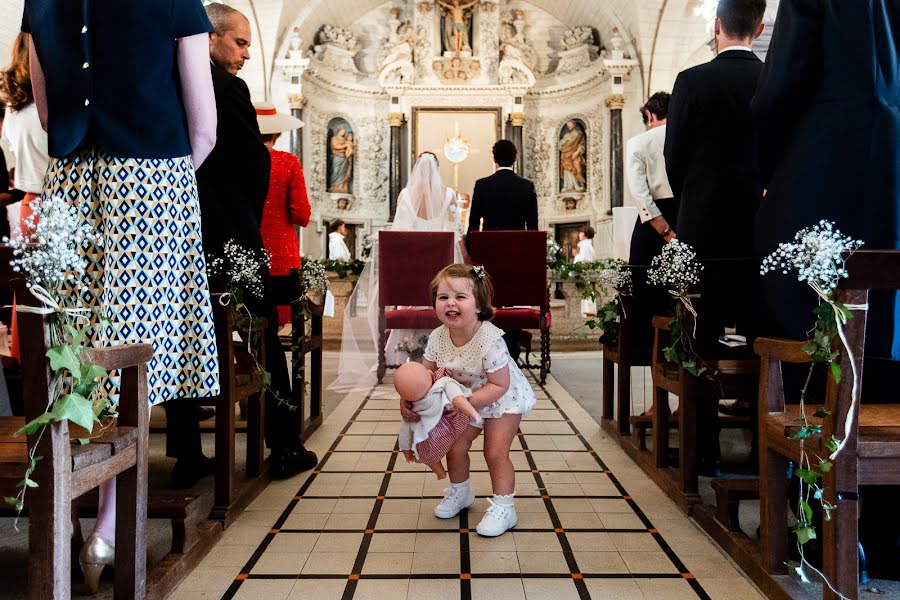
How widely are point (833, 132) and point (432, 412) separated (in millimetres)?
1274

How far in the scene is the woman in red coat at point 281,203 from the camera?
10.7ft

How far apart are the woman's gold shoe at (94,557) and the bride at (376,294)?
128 inches

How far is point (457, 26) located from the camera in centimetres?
1367

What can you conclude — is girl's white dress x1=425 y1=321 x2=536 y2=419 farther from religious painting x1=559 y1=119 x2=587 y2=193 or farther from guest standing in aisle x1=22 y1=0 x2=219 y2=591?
religious painting x1=559 y1=119 x2=587 y2=193

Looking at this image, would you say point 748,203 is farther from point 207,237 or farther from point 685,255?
point 207,237

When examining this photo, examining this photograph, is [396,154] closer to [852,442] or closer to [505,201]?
[505,201]

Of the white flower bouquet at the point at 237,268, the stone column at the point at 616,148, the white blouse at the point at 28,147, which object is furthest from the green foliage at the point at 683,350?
the stone column at the point at 616,148

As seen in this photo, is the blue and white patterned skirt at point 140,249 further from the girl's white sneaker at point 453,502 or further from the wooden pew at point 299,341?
the wooden pew at point 299,341

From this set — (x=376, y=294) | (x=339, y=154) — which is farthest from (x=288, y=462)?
(x=339, y=154)

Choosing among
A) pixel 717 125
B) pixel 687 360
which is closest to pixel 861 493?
pixel 687 360

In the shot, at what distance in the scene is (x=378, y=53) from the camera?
1402 centimetres

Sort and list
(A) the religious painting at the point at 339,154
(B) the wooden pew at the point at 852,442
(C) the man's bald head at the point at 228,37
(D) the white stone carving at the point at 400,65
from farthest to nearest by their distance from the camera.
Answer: (A) the religious painting at the point at 339,154
(D) the white stone carving at the point at 400,65
(C) the man's bald head at the point at 228,37
(B) the wooden pew at the point at 852,442

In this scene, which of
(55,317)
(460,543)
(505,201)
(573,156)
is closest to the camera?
(55,317)

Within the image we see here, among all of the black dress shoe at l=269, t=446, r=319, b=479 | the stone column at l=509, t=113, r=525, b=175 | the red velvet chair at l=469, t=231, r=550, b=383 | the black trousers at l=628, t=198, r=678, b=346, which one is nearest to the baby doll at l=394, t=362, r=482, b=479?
the black dress shoe at l=269, t=446, r=319, b=479
